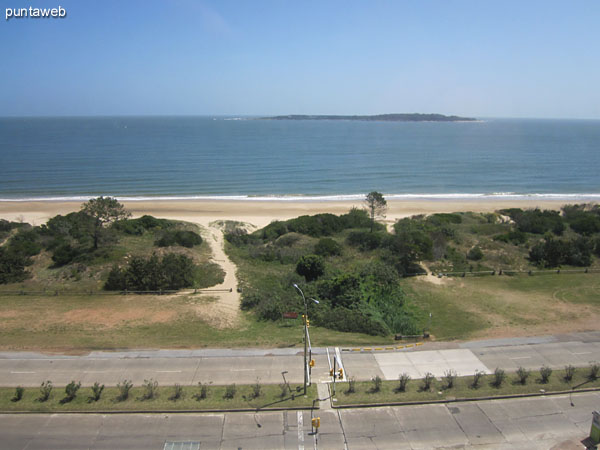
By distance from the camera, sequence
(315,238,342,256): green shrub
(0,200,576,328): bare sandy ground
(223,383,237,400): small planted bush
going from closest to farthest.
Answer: (223,383,237,400): small planted bush < (315,238,342,256): green shrub < (0,200,576,328): bare sandy ground

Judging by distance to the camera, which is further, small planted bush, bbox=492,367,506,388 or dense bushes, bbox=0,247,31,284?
dense bushes, bbox=0,247,31,284

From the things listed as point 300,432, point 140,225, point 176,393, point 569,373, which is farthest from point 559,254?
point 140,225

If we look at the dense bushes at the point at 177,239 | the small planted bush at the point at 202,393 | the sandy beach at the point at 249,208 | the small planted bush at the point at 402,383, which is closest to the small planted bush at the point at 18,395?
the small planted bush at the point at 202,393

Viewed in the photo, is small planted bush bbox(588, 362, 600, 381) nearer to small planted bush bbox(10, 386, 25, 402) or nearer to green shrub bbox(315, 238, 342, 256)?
green shrub bbox(315, 238, 342, 256)

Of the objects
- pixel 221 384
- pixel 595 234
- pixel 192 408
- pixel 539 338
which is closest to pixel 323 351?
pixel 221 384

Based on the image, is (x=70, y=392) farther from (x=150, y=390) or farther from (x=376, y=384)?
(x=376, y=384)

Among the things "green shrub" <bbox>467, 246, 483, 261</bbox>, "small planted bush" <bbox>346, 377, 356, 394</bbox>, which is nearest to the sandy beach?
"green shrub" <bbox>467, 246, 483, 261</bbox>

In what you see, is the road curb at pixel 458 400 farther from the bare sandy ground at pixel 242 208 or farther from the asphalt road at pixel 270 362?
the bare sandy ground at pixel 242 208
